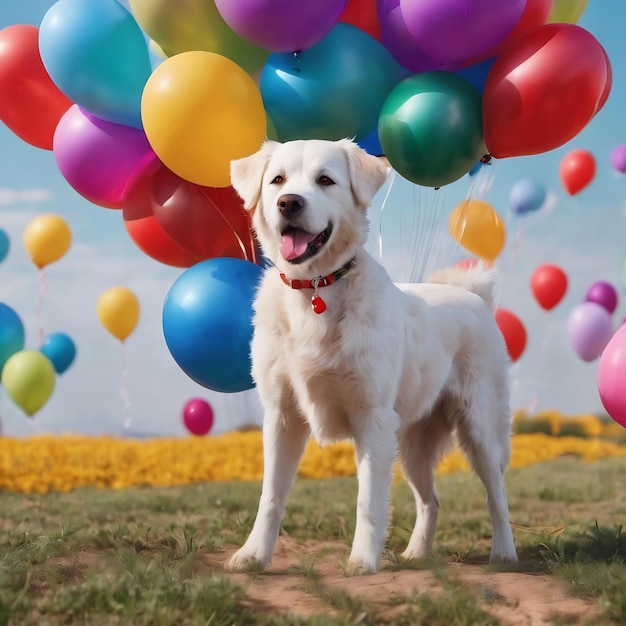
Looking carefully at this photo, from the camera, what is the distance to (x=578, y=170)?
35.6 ft

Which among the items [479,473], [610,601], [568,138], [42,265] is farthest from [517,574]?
[42,265]

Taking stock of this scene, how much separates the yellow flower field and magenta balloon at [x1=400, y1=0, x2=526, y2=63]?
3.96 metres

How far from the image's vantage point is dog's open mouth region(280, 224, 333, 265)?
2.96 m

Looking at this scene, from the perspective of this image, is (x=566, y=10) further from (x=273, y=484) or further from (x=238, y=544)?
(x=238, y=544)

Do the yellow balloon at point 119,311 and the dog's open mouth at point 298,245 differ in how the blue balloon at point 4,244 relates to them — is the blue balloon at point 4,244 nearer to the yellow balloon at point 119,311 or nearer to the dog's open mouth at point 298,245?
the yellow balloon at point 119,311

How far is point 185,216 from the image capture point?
4523 millimetres

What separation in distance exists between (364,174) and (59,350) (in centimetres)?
818

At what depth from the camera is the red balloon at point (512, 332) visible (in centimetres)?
680

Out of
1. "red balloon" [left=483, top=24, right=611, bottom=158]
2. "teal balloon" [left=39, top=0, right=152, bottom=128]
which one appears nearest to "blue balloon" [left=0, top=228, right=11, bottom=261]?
"teal balloon" [left=39, top=0, right=152, bottom=128]

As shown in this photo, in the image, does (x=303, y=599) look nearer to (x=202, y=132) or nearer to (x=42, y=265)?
(x=202, y=132)

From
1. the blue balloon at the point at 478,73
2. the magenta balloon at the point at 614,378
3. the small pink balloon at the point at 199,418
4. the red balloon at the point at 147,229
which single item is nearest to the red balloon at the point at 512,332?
the blue balloon at the point at 478,73

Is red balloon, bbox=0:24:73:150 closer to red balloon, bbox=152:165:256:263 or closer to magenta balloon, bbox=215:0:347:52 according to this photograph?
red balloon, bbox=152:165:256:263

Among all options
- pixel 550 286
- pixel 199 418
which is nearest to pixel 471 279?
pixel 199 418

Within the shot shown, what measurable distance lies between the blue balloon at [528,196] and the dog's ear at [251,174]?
7.60 metres
